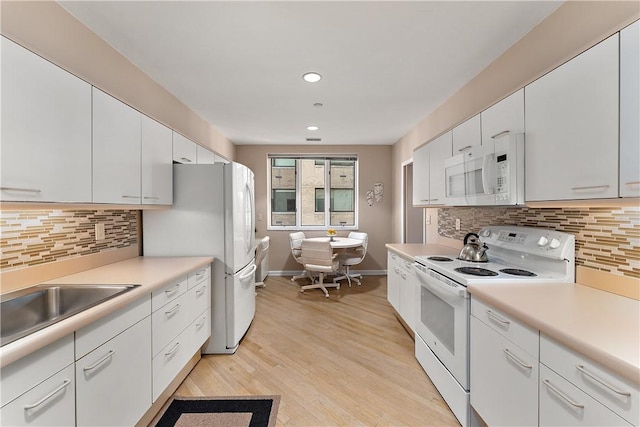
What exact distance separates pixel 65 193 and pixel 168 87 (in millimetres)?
1758

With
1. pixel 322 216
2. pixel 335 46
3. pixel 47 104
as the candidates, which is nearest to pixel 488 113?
pixel 335 46

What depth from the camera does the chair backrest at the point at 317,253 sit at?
3.90 metres

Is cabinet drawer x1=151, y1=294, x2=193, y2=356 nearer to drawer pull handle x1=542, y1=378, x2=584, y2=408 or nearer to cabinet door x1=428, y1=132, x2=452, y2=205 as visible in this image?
drawer pull handle x1=542, y1=378, x2=584, y2=408

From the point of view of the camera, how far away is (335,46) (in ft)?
6.44

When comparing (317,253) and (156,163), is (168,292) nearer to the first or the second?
(156,163)

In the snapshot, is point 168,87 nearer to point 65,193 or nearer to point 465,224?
point 65,193

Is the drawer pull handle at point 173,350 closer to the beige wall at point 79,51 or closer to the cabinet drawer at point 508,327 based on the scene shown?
the beige wall at point 79,51

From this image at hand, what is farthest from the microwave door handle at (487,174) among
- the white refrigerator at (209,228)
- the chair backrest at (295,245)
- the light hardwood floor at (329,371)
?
the chair backrest at (295,245)

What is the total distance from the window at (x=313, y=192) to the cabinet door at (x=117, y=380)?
3.87 meters

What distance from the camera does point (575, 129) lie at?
3.94 ft

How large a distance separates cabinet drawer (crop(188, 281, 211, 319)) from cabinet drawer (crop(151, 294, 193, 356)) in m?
0.05

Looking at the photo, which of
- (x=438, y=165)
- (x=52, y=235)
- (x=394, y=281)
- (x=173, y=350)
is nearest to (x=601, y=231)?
(x=438, y=165)

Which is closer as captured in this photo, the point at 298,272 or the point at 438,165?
the point at 438,165

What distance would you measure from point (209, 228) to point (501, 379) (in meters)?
2.26
